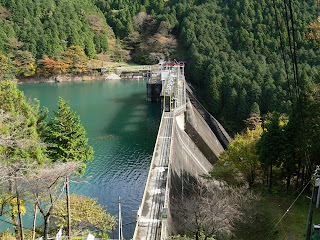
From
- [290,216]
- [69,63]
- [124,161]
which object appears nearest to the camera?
[290,216]

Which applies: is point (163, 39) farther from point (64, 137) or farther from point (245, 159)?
point (64, 137)

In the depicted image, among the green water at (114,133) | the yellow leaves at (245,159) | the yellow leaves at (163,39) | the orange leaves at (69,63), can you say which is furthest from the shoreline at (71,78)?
the yellow leaves at (245,159)

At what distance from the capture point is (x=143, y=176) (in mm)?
23594

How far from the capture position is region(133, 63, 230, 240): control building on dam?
42.7 feet

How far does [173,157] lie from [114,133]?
14.4 m

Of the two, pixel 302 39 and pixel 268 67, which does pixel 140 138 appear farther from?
pixel 302 39

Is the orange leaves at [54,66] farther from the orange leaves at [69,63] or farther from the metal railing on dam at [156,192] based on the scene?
the metal railing on dam at [156,192]

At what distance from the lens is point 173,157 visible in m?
19.3

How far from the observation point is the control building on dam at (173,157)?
13.0 m

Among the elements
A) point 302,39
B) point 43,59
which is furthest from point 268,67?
point 43,59

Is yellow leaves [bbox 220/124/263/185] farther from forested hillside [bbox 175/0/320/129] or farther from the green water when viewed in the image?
forested hillside [bbox 175/0/320/129]

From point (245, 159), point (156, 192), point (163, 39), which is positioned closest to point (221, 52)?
point (163, 39)

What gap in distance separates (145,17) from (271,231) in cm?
6833

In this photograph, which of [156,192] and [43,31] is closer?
[156,192]
